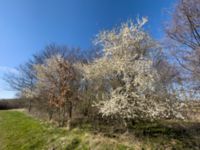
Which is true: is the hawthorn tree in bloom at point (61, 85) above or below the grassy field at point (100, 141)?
above

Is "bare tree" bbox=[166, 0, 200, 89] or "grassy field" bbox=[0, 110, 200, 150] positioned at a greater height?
"bare tree" bbox=[166, 0, 200, 89]

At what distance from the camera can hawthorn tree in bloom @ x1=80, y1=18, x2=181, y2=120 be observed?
31.2 ft

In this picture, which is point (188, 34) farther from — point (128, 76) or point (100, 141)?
point (100, 141)

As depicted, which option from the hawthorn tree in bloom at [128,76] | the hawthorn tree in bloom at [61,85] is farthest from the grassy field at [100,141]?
the hawthorn tree in bloom at [61,85]

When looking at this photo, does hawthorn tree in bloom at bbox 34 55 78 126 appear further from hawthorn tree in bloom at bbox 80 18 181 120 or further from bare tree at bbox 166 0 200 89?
bare tree at bbox 166 0 200 89

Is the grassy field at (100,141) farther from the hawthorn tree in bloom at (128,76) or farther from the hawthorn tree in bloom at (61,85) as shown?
the hawthorn tree in bloom at (61,85)

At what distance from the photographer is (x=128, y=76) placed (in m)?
10.3

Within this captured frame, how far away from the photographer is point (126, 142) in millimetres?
7199

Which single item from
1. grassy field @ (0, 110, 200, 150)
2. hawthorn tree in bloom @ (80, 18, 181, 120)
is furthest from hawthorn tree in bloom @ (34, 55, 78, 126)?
grassy field @ (0, 110, 200, 150)

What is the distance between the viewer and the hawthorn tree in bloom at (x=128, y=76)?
9.52m

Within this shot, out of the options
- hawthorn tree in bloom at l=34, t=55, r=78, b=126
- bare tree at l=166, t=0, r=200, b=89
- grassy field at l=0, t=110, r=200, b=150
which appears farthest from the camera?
hawthorn tree in bloom at l=34, t=55, r=78, b=126

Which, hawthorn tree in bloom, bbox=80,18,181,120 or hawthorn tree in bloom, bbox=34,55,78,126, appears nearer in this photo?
hawthorn tree in bloom, bbox=80,18,181,120

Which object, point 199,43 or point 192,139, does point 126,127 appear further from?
point 199,43

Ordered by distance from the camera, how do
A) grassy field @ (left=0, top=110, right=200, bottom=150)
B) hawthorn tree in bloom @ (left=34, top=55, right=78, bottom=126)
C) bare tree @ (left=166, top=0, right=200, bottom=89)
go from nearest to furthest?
grassy field @ (left=0, top=110, right=200, bottom=150), bare tree @ (left=166, top=0, right=200, bottom=89), hawthorn tree in bloom @ (left=34, top=55, right=78, bottom=126)
